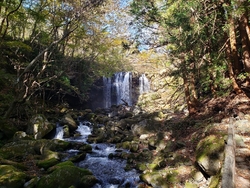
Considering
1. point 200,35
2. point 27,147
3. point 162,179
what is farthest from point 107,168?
point 200,35

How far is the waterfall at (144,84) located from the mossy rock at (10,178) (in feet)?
73.6

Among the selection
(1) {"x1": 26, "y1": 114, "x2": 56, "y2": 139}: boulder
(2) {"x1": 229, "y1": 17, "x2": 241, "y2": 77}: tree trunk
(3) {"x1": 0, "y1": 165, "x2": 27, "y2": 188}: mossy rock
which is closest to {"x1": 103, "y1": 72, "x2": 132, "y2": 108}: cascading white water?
(1) {"x1": 26, "y1": 114, "x2": 56, "y2": 139}: boulder

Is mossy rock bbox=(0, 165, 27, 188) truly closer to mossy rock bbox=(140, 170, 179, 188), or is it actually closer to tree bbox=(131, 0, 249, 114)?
mossy rock bbox=(140, 170, 179, 188)

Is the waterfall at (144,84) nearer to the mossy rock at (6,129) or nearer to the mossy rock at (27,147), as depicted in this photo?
the mossy rock at (27,147)

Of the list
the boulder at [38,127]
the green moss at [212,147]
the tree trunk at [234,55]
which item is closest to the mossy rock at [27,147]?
the boulder at [38,127]

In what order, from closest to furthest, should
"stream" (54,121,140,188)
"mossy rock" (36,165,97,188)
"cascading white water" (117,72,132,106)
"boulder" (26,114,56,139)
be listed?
"mossy rock" (36,165,97,188), "stream" (54,121,140,188), "boulder" (26,114,56,139), "cascading white water" (117,72,132,106)

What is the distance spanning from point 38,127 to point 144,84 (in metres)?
18.6

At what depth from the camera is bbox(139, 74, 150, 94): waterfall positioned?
27.5 meters

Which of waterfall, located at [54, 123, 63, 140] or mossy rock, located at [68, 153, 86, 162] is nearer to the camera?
mossy rock, located at [68, 153, 86, 162]

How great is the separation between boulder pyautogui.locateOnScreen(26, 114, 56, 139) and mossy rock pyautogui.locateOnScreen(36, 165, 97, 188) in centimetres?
571

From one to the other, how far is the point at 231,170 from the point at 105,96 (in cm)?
2481

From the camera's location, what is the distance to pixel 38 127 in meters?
11.3

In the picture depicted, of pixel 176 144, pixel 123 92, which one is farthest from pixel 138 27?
pixel 123 92

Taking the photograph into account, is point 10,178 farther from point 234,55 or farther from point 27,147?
point 234,55
